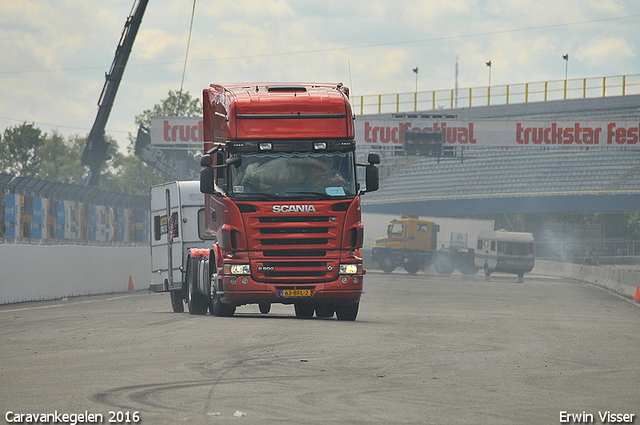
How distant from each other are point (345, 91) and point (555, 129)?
37211 mm

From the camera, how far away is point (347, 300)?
1549cm

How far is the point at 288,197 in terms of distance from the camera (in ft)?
48.7

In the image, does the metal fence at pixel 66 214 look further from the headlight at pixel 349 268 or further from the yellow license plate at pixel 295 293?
the headlight at pixel 349 268

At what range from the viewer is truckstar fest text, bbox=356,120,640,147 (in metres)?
50.8

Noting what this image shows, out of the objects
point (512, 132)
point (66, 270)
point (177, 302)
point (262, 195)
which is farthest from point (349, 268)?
point (512, 132)

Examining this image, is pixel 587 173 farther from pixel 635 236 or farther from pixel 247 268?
pixel 247 268

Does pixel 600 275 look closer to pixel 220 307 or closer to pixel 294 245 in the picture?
pixel 220 307

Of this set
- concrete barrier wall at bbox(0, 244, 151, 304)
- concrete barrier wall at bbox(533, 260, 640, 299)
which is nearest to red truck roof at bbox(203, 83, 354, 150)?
concrete barrier wall at bbox(0, 244, 151, 304)

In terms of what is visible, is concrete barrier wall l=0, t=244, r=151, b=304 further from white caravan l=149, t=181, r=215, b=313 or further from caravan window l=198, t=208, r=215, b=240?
caravan window l=198, t=208, r=215, b=240

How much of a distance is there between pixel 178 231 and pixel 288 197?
5713mm

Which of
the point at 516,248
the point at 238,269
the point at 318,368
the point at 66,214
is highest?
the point at 66,214

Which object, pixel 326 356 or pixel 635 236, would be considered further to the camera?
pixel 635 236

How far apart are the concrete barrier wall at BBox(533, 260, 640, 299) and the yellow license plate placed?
690 inches

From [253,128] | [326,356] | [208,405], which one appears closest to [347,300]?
[253,128]
